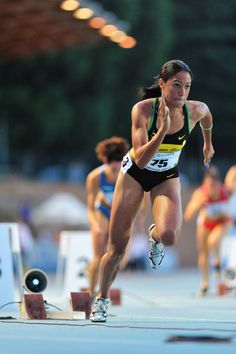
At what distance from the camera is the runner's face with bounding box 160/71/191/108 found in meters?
9.04

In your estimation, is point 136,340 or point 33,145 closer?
point 136,340

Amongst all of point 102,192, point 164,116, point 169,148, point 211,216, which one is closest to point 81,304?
point 169,148

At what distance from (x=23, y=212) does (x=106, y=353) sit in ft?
80.2

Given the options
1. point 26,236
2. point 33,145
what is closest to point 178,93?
point 26,236

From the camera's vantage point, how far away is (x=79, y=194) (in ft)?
126

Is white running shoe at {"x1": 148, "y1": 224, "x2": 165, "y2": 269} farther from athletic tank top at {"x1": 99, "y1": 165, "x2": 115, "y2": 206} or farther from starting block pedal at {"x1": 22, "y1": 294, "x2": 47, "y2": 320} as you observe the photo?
athletic tank top at {"x1": 99, "y1": 165, "x2": 115, "y2": 206}

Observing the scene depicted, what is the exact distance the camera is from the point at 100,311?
943 centimetres

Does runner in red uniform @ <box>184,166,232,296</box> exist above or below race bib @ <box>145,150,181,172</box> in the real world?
below

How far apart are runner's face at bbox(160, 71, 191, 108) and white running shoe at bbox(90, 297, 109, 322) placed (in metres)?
1.82

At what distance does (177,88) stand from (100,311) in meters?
2.02

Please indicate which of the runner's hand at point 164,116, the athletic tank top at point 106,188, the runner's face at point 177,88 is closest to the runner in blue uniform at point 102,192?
the athletic tank top at point 106,188

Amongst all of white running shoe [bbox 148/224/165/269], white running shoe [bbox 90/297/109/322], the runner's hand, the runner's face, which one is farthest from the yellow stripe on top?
Result: white running shoe [bbox 90/297/109/322]

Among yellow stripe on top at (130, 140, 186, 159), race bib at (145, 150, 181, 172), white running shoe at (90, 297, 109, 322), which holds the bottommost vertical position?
white running shoe at (90, 297, 109, 322)

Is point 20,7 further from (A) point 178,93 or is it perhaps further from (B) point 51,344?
(B) point 51,344
